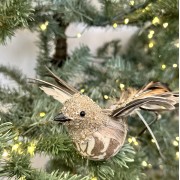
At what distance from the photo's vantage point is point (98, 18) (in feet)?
1.83

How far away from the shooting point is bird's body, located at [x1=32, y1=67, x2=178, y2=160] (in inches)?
14.4

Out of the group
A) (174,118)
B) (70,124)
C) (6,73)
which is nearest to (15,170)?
(70,124)

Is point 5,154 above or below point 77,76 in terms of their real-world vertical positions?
below

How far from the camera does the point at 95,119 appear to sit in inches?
14.7

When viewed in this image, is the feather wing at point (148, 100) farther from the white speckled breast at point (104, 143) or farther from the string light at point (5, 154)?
the string light at point (5, 154)

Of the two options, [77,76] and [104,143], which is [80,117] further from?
[77,76]

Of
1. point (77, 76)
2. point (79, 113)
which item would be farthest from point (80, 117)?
point (77, 76)

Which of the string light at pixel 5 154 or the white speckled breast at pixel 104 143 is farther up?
the white speckled breast at pixel 104 143

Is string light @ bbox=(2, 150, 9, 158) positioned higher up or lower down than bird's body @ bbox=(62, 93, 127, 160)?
lower down

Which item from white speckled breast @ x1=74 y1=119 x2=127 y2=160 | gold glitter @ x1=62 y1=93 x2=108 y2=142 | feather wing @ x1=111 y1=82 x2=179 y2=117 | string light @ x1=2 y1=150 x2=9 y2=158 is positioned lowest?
string light @ x1=2 y1=150 x2=9 y2=158

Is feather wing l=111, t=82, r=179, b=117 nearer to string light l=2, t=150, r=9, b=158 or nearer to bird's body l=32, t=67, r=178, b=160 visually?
bird's body l=32, t=67, r=178, b=160

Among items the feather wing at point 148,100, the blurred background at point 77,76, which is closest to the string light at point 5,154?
the blurred background at point 77,76

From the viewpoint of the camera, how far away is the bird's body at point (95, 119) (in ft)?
1.20

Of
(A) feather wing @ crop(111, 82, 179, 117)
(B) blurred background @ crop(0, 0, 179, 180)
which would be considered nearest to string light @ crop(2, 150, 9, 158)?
(B) blurred background @ crop(0, 0, 179, 180)
